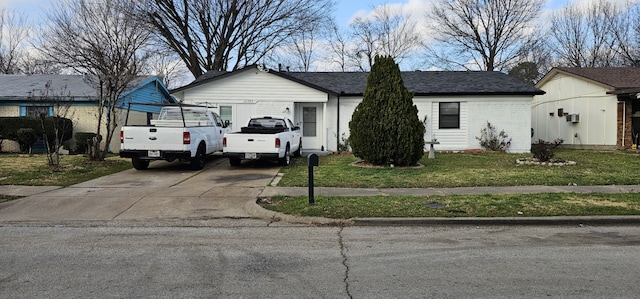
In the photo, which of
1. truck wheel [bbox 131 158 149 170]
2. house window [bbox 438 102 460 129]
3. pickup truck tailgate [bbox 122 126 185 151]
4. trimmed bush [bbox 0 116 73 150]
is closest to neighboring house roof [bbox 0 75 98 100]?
trimmed bush [bbox 0 116 73 150]

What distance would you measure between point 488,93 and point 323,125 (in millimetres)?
7261

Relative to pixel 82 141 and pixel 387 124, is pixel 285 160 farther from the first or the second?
pixel 82 141

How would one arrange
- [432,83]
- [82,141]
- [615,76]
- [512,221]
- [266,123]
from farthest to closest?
[615,76] < [432,83] < [82,141] < [266,123] < [512,221]

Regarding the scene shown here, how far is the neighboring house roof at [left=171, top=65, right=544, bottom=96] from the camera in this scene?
19.6m

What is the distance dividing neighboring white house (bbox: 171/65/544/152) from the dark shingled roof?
470 cm

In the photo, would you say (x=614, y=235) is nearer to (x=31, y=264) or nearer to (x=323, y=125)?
(x=31, y=264)

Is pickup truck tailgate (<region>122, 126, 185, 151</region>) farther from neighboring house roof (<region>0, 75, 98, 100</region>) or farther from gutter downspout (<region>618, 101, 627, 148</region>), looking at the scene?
gutter downspout (<region>618, 101, 627, 148</region>)

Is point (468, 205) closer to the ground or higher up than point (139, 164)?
closer to the ground

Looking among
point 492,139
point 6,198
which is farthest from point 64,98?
point 492,139

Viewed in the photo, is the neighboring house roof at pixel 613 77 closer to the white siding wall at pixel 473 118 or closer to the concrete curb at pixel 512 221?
the white siding wall at pixel 473 118

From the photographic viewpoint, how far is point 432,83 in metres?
21.3

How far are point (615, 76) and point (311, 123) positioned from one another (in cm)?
1579

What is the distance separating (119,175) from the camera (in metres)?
12.9

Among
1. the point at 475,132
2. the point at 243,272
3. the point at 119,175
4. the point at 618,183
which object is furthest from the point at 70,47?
the point at 618,183
